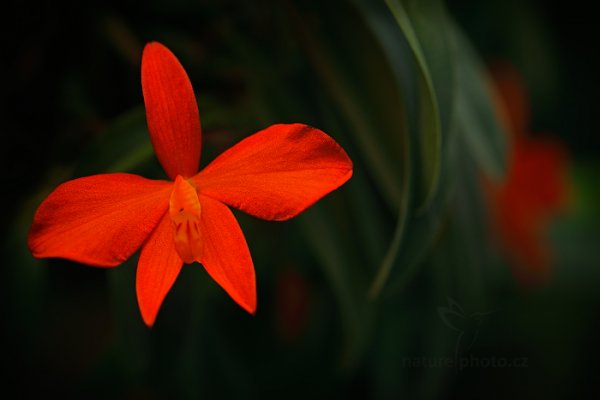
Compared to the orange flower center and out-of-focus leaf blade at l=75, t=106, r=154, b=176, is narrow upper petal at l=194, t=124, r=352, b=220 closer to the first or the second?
the orange flower center

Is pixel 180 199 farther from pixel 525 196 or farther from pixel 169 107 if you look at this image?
pixel 525 196

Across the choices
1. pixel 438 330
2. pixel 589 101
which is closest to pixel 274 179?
pixel 438 330

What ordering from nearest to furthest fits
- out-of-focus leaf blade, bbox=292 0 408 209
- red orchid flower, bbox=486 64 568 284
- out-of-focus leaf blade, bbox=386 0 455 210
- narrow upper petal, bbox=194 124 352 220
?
narrow upper petal, bbox=194 124 352 220, out-of-focus leaf blade, bbox=386 0 455 210, out-of-focus leaf blade, bbox=292 0 408 209, red orchid flower, bbox=486 64 568 284

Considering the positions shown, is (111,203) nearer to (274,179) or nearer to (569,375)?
(274,179)

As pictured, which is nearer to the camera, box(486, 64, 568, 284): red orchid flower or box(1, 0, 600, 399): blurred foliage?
box(1, 0, 600, 399): blurred foliage

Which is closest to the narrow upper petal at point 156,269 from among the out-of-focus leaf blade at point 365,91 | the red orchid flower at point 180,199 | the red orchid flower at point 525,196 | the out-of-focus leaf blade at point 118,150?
the red orchid flower at point 180,199

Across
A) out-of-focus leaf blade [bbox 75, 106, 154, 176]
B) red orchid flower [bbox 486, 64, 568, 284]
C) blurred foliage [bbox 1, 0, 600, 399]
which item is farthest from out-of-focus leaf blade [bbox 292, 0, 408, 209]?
red orchid flower [bbox 486, 64, 568, 284]
